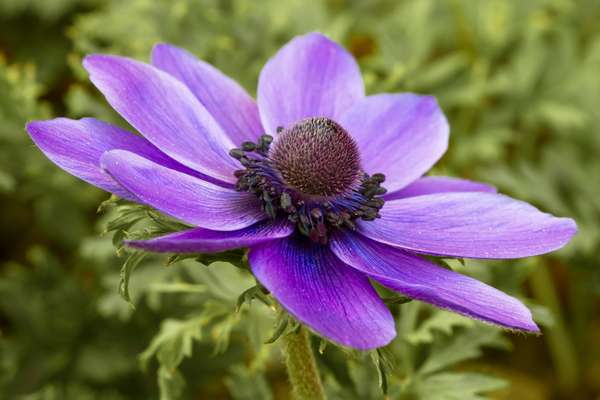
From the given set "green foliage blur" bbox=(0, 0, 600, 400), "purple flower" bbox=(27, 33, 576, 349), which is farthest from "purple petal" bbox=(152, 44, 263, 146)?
"green foliage blur" bbox=(0, 0, 600, 400)

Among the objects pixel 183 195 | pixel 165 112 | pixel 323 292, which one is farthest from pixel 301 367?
pixel 165 112

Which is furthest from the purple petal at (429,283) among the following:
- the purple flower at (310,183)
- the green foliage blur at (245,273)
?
the green foliage blur at (245,273)

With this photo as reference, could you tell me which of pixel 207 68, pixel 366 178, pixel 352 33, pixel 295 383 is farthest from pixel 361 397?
pixel 352 33

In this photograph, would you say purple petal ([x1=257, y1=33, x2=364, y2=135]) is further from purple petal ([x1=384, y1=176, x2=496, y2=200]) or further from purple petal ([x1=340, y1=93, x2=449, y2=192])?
purple petal ([x1=384, y1=176, x2=496, y2=200])

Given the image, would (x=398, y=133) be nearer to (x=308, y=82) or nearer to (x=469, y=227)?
(x=308, y=82)

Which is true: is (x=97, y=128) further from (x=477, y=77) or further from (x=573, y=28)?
(x=573, y=28)
